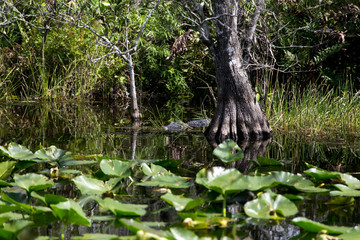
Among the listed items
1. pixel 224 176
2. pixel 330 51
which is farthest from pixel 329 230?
pixel 330 51

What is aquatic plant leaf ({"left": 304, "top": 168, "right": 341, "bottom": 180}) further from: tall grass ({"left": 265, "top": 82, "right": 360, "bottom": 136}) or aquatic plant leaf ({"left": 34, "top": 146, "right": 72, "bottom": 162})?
tall grass ({"left": 265, "top": 82, "right": 360, "bottom": 136})

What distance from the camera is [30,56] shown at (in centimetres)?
962

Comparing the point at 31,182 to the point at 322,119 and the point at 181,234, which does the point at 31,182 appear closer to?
the point at 181,234

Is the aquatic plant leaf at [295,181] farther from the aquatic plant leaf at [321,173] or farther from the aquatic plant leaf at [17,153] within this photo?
the aquatic plant leaf at [17,153]

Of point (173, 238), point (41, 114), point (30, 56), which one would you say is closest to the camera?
point (173, 238)

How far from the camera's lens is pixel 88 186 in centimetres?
213

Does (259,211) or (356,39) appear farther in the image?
(356,39)

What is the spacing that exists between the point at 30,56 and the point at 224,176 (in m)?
8.77

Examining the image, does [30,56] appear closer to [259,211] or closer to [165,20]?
[165,20]

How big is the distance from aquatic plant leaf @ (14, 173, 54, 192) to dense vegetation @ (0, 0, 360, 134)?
4200mm

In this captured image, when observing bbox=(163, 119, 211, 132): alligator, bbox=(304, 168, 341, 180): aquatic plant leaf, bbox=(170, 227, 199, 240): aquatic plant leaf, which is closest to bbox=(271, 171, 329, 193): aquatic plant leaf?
bbox=(304, 168, 341, 180): aquatic plant leaf

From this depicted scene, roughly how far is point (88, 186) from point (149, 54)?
886 centimetres

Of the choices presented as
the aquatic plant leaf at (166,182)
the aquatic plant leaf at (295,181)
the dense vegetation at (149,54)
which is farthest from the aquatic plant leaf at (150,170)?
the dense vegetation at (149,54)

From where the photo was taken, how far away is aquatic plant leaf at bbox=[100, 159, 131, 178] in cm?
230
